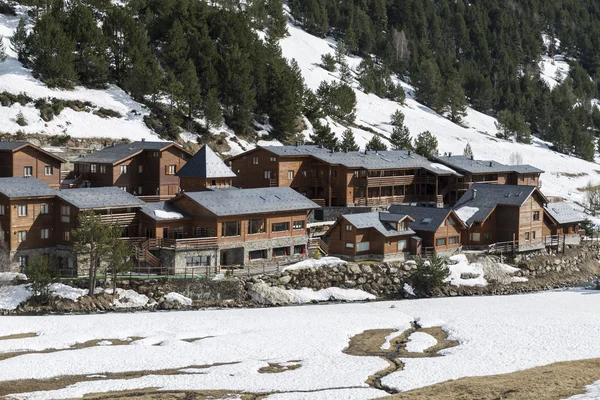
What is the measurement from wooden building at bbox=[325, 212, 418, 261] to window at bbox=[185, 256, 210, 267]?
37.7ft

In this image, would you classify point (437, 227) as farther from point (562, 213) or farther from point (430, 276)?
point (562, 213)

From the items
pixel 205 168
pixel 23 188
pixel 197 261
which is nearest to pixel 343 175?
pixel 205 168

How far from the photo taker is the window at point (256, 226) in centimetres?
6575

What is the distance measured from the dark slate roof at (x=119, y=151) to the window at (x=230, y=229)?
18.2 meters

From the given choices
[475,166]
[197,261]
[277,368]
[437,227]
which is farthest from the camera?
[475,166]

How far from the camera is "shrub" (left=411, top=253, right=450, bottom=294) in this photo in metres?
63.8

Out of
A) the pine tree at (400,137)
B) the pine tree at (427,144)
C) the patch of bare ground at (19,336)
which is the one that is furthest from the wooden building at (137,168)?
the pine tree at (400,137)

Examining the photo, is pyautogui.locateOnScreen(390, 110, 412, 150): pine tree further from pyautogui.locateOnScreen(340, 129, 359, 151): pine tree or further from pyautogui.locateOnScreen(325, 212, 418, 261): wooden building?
pyautogui.locateOnScreen(325, 212, 418, 261): wooden building

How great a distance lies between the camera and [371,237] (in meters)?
68.9

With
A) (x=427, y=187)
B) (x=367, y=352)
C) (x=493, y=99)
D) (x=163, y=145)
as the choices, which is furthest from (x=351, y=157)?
(x=493, y=99)

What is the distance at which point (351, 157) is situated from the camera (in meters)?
87.4

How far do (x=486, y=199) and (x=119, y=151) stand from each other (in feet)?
112

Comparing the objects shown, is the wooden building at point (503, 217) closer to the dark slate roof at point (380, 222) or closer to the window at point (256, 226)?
the dark slate roof at point (380, 222)

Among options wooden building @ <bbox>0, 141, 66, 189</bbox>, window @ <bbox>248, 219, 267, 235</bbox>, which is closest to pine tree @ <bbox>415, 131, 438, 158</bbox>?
window @ <bbox>248, 219, 267, 235</bbox>
